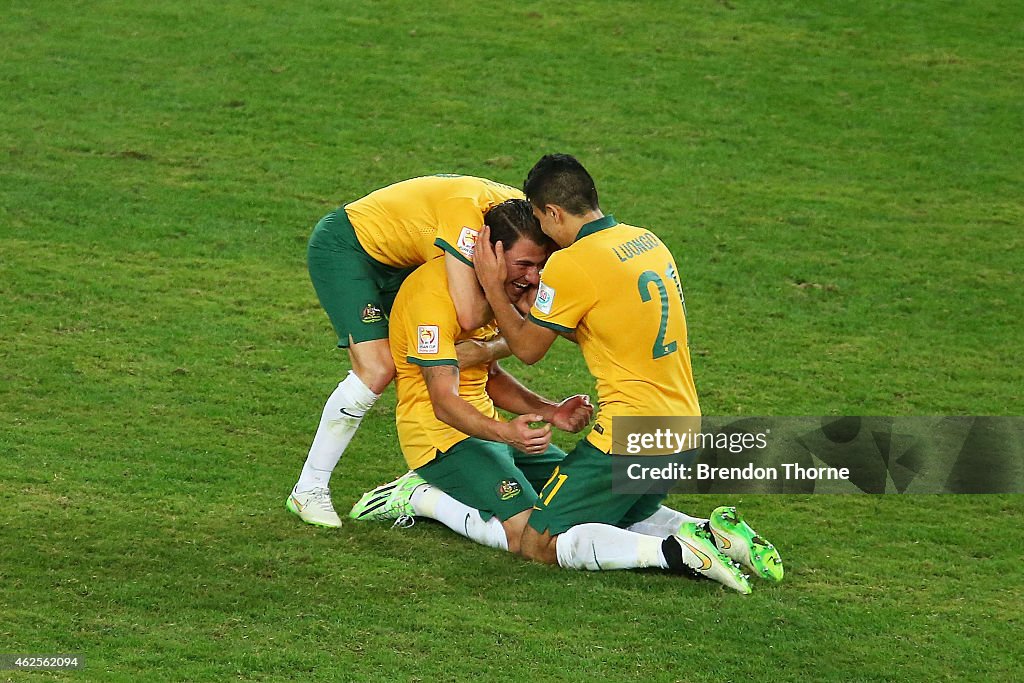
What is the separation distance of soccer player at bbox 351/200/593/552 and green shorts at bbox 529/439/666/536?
0.14 meters

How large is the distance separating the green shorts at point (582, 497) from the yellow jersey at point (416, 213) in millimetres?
1032

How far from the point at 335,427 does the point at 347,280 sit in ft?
2.09

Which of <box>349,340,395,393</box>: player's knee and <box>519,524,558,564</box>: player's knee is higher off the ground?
<box>349,340,395,393</box>: player's knee

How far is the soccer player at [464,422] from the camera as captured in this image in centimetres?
505

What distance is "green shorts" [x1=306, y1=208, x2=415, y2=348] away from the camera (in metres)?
5.46

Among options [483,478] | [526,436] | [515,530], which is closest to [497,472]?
[483,478]

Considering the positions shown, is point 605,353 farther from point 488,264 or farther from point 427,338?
→ point 427,338

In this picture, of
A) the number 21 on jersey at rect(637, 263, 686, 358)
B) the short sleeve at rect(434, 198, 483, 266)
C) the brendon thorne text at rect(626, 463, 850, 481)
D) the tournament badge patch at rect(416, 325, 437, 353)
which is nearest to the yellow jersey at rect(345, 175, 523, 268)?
the short sleeve at rect(434, 198, 483, 266)

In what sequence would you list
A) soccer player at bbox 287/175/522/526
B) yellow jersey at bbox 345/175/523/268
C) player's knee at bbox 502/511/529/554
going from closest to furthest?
player's knee at bbox 502/511/529/554
yellow jersey at bbox 345/175/523/268
soccer player at bbox 287/175/522/526

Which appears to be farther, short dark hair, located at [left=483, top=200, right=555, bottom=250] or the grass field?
short dark hair, located at [left=483, top=200, right=555, bottom=250]

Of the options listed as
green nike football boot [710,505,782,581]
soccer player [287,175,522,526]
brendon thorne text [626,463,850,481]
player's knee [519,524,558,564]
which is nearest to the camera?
green nike football boot [710,505,782,581]

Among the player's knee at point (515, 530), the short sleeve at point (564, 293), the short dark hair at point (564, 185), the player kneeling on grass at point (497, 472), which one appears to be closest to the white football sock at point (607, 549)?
the player kneeling on grass at point (497, 472)

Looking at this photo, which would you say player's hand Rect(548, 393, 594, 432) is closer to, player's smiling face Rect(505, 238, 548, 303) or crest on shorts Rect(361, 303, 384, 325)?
player's smiling face Rect(505, 238, 548, 303)

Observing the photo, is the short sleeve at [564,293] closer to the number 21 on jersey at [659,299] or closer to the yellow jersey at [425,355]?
the number 21 on jersey at [659,299]
